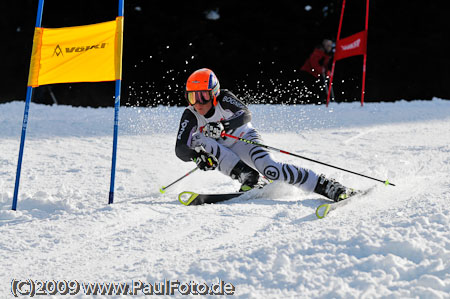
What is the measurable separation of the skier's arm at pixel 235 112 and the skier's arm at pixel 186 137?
30cm

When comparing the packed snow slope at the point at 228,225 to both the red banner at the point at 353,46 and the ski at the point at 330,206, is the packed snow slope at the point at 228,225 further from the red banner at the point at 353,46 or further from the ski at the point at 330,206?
the red banner at the point at 353,46

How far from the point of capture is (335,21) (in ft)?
42.9

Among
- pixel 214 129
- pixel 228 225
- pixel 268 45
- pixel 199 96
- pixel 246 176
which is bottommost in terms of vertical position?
pixel 228 225

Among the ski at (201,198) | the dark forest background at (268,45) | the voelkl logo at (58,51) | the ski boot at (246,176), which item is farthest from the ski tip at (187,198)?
the dark forest background at (268,45)

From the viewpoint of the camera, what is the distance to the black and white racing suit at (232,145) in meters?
3.87

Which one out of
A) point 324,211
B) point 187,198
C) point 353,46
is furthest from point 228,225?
point 353,46

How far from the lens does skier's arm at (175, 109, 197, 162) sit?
4133 mm

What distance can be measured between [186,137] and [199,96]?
36 cm

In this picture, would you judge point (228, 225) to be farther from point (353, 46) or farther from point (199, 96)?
point (353, 46)

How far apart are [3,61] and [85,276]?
44.3ft

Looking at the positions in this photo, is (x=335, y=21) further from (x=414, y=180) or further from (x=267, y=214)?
(x=267, y=214)

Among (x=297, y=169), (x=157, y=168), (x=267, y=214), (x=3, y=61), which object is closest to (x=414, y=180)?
(x=297, y=169)

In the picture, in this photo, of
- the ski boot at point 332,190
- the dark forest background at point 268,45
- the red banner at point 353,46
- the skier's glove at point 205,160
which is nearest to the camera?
the ski boot at point 332,190

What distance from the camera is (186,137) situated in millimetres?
4199
